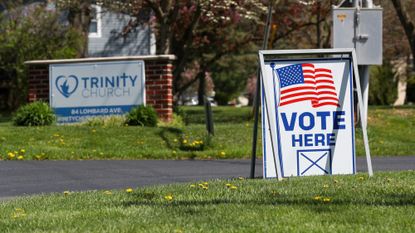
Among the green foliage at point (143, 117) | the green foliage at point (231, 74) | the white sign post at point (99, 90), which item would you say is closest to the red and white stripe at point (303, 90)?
the green foliage at point (143, 117)

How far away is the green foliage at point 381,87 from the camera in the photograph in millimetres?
39781

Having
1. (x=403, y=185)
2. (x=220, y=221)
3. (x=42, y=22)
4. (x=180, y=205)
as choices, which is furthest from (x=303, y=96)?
(x=42, y=22)

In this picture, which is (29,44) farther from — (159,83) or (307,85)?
(307,85)

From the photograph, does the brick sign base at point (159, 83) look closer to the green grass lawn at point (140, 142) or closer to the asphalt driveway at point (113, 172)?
the green grass lawn at point (140, 142)

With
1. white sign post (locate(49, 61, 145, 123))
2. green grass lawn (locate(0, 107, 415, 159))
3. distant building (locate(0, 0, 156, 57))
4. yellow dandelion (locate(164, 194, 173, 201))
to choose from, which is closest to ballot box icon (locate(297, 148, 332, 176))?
yellow dandelion (locate(164, 194, 173, 201))

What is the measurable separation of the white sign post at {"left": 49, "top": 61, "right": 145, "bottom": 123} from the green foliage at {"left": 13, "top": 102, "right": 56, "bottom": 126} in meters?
0.69

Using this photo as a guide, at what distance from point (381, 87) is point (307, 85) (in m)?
30.1

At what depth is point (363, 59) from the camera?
17.1 metres

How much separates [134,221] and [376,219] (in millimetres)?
2110

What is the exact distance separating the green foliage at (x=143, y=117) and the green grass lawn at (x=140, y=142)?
68 centimetres

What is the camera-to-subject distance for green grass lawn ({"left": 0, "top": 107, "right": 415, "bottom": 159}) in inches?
654

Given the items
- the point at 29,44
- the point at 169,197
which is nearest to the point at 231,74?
the point at 29,44

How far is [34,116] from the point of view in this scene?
19.5m

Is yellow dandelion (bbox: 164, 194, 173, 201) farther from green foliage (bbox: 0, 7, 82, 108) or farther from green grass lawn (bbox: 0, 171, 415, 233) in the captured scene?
green foliage (bbox: 0, 7, 82, 108)
